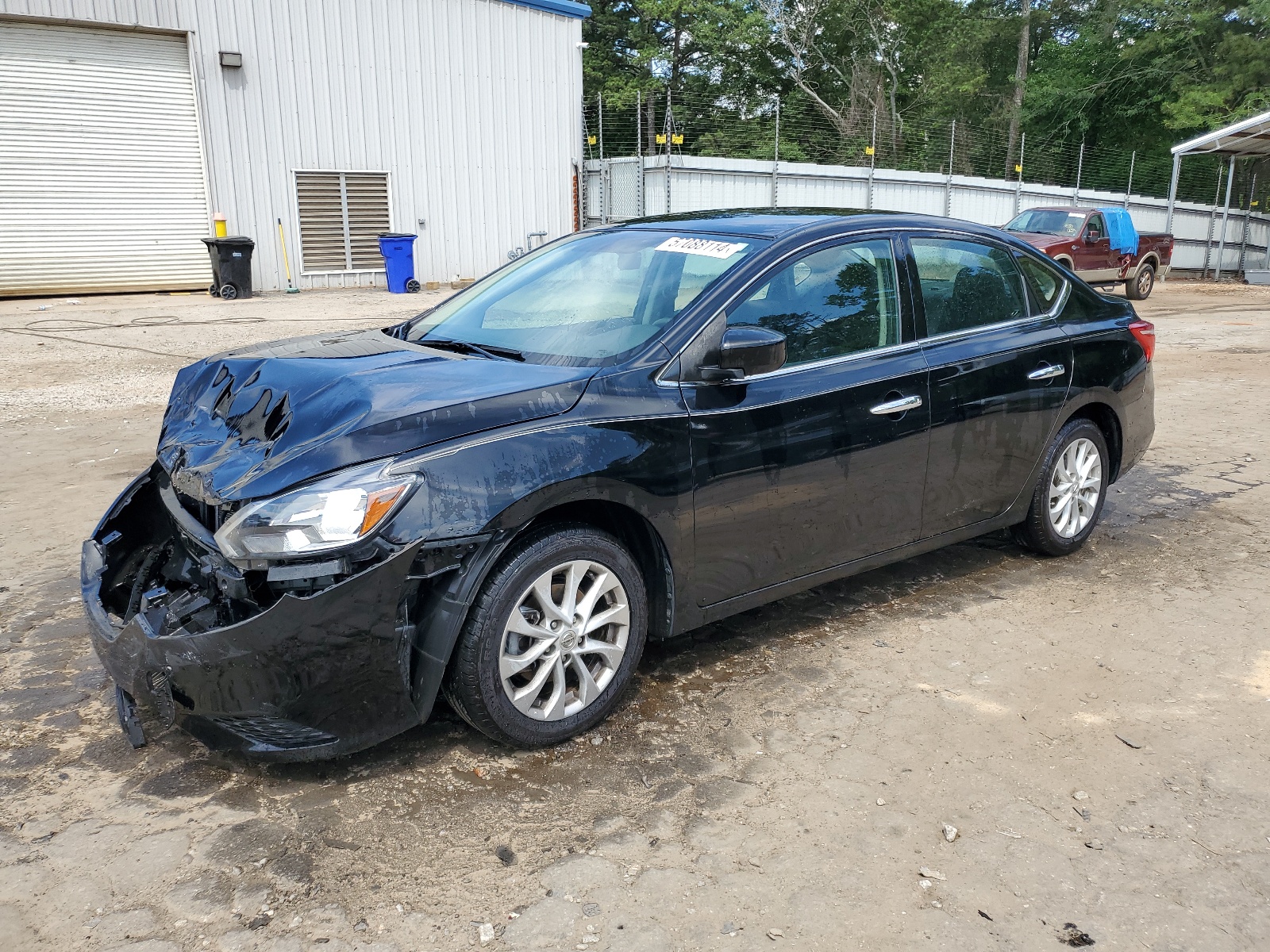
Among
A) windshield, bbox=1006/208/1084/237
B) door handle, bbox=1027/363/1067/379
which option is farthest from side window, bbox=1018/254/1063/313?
windshield, bbox=1006/208/1084/237

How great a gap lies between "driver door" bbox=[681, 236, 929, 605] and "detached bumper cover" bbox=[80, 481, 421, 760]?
1.13 m

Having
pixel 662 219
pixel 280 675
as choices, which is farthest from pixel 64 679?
pixel 662 219

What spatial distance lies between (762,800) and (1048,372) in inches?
105

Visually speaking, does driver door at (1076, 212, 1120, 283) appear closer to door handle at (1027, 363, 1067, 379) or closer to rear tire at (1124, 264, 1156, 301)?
rear tire at (1124, 264, 1156, 301)

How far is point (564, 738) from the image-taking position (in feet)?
10.8

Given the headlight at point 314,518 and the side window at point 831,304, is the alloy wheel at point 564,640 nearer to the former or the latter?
the headlight at point 314,518

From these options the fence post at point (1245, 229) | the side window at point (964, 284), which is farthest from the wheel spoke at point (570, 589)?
the fence post at point (1245, 229)

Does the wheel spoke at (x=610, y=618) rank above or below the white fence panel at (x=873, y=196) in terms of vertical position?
below

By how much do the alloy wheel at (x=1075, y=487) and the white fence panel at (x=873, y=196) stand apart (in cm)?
1345

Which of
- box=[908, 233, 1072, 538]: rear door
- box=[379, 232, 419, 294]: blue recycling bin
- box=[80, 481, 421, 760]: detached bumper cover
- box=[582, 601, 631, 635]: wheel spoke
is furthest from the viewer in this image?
box=[379, 232, 419, 294]: blue recycling bin

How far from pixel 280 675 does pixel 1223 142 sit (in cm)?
2735

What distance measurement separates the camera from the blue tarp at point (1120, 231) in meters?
19.0

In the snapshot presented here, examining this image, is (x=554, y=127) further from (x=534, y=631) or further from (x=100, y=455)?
(x=534, y=631)

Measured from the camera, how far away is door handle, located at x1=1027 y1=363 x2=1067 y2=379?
464cm
